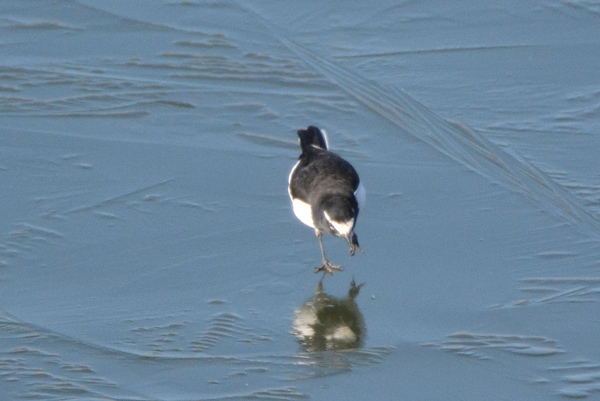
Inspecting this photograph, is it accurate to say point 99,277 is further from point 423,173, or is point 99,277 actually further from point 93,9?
point 93,9

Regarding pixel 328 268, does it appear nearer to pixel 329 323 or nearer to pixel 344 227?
pixel 344 227

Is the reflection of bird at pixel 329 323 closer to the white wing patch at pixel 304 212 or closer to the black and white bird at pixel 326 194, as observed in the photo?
A: the black and white bird at pixel 326 194

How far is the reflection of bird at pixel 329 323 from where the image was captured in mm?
5582

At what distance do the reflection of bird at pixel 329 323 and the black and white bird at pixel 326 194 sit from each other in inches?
13.7

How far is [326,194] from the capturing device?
6613mm

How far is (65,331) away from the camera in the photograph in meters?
5.60

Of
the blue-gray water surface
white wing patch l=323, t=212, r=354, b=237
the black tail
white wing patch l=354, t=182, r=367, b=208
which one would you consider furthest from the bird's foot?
the black tail

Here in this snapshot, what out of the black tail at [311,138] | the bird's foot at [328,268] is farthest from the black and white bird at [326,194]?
the black tail at [311,138]

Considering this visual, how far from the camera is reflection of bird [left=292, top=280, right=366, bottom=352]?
558cm

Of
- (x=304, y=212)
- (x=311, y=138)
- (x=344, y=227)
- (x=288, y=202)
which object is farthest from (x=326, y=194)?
(x=311, y=138)

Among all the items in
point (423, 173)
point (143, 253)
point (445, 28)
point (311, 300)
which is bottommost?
point (311, 300)

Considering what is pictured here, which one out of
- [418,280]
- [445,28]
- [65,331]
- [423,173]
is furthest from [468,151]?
[65,331]

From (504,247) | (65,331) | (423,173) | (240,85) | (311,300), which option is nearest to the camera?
(65,331)

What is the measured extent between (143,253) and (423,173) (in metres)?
2.54
